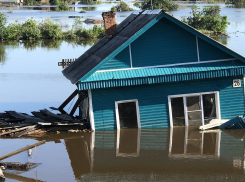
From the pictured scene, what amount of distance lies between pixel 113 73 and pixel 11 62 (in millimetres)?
29315

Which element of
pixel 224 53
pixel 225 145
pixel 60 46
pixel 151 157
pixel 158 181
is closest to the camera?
pixel 158 181

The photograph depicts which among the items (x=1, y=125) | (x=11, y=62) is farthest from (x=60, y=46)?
(x=1, y=125)

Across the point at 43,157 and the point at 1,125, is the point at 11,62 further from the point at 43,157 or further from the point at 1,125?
the point at 43,157

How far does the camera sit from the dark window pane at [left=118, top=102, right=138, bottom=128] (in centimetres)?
2292

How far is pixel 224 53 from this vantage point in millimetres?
22703

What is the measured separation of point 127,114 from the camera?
22969mm

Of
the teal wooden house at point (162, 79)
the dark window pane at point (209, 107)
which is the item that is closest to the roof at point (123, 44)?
the teal wooden house at point (162, 79)

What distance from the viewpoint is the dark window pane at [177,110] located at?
23078 millimetres

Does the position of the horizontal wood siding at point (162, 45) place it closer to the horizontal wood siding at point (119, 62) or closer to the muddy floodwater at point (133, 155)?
the horizontal wood siding at point (119, 62)

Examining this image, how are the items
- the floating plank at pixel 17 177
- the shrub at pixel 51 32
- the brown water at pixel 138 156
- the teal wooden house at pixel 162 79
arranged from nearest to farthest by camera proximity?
the floating plank at pixel 17 177 → the brown water at pixel 138 156 → the teal wooden house at pixel 162 79 → the shrub at pixel 51 32

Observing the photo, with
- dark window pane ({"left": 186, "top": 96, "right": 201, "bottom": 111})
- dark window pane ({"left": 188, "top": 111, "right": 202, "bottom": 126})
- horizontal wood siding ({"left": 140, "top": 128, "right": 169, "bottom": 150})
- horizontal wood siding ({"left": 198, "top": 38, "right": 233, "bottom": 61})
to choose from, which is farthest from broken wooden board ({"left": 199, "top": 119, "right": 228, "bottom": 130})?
horizontal wood siding ({"left": 198, "top": 38, "right": 233, "bottom": 61})

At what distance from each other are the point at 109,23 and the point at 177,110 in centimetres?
568

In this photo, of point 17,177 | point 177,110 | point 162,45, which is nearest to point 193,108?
point 177,110

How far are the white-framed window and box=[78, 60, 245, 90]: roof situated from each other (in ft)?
3.33
